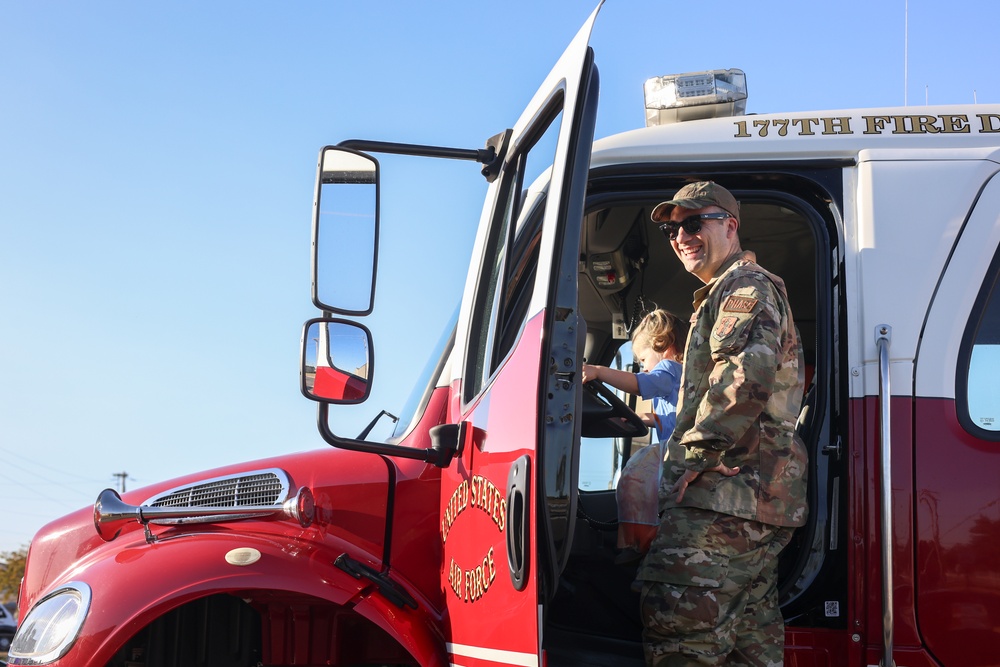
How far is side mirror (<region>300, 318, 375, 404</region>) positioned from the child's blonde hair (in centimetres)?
122

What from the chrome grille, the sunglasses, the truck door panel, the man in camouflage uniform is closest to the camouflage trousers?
the man in camouflage uniform

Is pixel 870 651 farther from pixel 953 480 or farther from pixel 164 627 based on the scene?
pixel 164 627

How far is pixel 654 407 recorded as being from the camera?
136 inches

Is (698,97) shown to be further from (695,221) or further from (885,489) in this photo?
(885,489)

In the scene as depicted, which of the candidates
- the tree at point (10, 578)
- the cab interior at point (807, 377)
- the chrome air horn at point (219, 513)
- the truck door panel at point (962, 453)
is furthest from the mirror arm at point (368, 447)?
the tree at point (10, 578)

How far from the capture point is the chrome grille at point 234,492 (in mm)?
2934

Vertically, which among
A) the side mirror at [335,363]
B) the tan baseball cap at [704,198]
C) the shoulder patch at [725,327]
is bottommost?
the side mirror at [335,363]

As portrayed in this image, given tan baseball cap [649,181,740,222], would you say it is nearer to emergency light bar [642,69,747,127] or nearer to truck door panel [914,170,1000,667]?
emergency light bar [642,69,747,127]

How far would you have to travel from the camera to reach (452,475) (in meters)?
2.72

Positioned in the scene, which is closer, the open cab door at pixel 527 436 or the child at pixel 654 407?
the open cab door at pixel 527 436

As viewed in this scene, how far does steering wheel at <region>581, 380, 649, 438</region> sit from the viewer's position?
324cm

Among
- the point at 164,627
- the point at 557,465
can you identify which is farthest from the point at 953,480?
the point at 164,627

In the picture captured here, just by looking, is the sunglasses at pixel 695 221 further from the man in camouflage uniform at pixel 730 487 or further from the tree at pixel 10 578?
the tree at pixel 10 578

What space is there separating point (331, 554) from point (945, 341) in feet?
5.92
